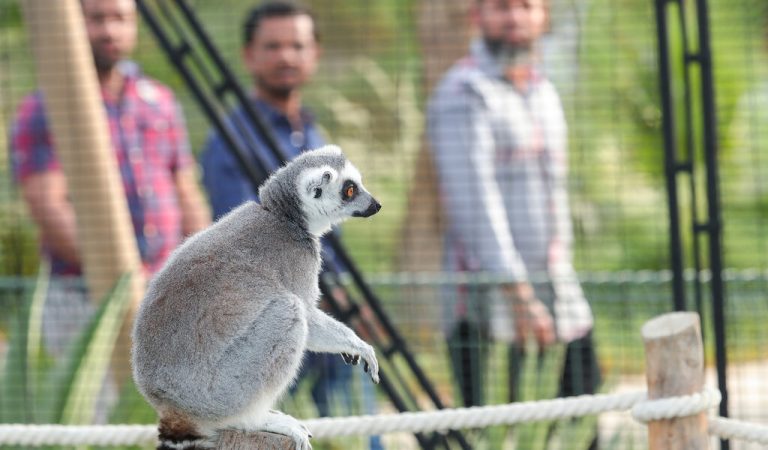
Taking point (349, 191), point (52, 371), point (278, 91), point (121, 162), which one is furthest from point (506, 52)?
point (349, 191)

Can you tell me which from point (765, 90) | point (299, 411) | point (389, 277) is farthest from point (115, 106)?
point (765, 90)

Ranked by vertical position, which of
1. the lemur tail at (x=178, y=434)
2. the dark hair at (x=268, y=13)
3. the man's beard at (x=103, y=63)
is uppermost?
the dark hair at (x=268, y=13)

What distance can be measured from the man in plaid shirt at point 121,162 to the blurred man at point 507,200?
37.3 inches

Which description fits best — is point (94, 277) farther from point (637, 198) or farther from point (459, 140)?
point (637, 198)

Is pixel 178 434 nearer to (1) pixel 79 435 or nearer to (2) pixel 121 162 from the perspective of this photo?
(1) pixel 79 435

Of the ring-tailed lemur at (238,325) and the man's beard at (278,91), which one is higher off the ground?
the man's beard at (278,91)

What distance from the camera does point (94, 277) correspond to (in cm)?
360

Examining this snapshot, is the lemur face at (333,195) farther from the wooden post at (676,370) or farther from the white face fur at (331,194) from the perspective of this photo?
the wooden post at (676,370)

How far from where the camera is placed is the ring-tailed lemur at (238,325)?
1.76 metres

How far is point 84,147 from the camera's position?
353cm

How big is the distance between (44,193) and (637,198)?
5.28 meters

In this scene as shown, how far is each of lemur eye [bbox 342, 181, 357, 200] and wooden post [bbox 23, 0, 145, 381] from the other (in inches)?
68.6

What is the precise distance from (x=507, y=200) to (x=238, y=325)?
2.32m

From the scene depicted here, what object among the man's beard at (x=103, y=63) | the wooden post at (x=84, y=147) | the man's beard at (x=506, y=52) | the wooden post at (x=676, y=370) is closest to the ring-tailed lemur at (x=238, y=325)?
the wooden post at (x=676, y=370)
